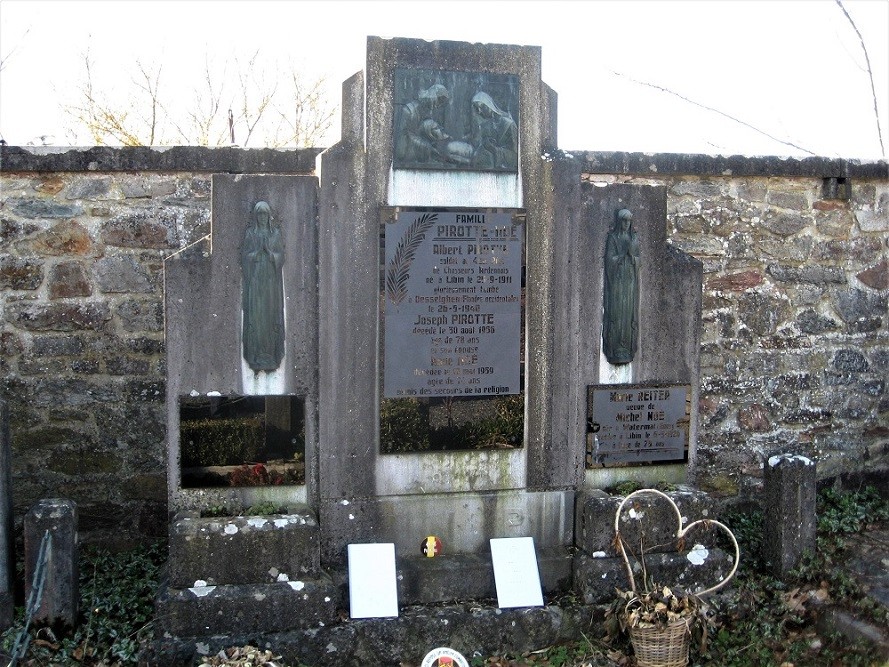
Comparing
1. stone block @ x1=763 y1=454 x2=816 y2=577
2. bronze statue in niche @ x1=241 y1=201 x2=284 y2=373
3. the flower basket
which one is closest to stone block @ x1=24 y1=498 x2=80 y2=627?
bronze statue in niche @ x1=241 y1=201 x2=284 y2=373

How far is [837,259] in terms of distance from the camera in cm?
634

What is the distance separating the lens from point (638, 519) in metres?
4.38

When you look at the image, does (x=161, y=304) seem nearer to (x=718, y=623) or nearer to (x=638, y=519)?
(x=638, y=519)

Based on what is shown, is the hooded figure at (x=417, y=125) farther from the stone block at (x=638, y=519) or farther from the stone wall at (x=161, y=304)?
the stone block at (x=638, y=519)

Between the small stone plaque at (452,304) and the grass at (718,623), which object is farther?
the small stone plaque at (452,304)

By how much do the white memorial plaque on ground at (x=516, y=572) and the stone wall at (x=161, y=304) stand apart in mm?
2343

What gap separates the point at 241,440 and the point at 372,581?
93cm

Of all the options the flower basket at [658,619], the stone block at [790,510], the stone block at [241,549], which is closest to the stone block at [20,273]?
the stone block at [241,549]

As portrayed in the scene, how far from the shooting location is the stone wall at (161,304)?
17.8 ft

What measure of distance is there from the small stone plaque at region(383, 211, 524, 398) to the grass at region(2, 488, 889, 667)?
53.8 inches

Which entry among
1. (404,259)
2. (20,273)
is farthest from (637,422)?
(20,273)

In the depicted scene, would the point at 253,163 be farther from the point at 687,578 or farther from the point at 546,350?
the point at 687,578

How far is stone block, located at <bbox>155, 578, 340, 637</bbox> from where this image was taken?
12.6ft

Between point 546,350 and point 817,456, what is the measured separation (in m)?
3.12
